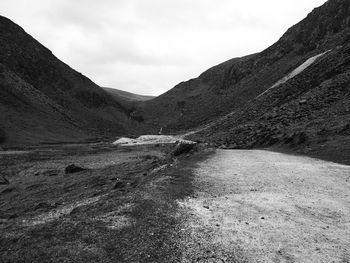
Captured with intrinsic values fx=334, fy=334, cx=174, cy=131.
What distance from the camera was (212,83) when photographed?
183375 mm

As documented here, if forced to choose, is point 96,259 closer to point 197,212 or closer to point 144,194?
point 197,212

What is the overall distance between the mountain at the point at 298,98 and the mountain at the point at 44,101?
3592 cm

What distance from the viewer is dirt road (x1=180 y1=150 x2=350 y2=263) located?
31.3 feet

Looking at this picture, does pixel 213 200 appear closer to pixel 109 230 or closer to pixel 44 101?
pixel 109 230

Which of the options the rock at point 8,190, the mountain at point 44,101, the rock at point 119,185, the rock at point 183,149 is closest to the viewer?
the rock at point 119,185

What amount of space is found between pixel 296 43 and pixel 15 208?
359 ft

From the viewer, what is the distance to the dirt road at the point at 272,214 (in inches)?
375

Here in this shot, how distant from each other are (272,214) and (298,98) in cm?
4221

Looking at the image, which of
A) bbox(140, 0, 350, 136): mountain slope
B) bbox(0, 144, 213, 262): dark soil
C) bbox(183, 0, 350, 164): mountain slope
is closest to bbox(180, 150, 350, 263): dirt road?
bbox(0, 144, 213, 262): dark soil

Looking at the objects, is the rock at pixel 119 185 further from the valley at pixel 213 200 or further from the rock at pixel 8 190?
the rock at pixel 8 190

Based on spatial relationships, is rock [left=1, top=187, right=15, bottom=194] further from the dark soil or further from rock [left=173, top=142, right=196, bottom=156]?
rock [left=173, top=142, right=196, bottom=156]

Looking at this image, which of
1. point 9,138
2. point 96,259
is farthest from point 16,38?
point 96,259

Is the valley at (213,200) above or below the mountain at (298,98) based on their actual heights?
below

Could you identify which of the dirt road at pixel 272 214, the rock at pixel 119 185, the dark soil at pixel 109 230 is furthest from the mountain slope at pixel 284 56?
the dark soil at pixel 109 230
